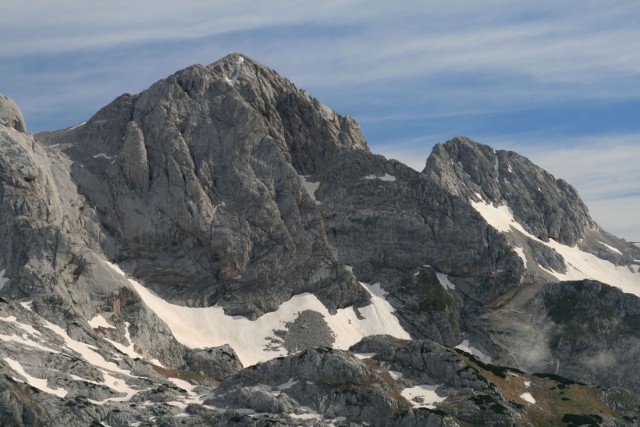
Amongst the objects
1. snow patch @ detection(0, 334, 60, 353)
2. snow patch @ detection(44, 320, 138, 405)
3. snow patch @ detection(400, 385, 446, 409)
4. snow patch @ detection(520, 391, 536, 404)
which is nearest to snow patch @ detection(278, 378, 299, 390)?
snow patch @ detection(400, 385, 446, 409)

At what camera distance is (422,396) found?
18450 centimetres

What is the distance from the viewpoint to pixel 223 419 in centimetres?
16925

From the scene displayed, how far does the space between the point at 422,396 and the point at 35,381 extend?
52233 millimetres

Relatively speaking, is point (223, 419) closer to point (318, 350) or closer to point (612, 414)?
point (318, 350)

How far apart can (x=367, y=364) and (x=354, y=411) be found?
15453 mm

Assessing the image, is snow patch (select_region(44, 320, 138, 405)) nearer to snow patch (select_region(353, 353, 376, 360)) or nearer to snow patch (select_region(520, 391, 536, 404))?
snow patch (select_region(353, 353, 376, 360))

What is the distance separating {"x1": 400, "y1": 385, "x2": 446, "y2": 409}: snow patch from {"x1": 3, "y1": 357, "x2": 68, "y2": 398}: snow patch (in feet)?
152

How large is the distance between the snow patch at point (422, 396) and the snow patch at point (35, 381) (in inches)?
1829

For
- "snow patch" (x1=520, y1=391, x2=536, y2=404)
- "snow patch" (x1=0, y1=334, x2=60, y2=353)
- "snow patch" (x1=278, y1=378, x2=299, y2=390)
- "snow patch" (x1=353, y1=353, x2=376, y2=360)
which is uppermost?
"snow patch" (x1=0, y1=334, x2=60, y2=353)

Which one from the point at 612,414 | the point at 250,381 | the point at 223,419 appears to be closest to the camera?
the point at 223,419

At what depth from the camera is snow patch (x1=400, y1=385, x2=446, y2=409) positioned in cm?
18162

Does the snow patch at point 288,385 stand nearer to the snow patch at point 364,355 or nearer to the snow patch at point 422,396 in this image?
the snow patch at point 422,396

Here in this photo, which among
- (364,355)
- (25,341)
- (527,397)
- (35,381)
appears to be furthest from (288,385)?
(527,397)

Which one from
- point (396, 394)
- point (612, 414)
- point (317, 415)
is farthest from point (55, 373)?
point (612, 414)
